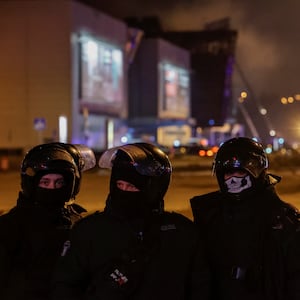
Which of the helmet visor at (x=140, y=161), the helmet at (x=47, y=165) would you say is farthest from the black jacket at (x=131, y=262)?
the helmet at (x=47, y=165)

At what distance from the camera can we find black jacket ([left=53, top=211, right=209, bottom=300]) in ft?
9.11

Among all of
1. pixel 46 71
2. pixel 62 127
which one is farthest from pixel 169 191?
pixel 46 71

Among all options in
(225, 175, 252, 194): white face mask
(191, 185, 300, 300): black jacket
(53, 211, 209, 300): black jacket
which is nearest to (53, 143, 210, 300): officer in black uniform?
(53, 211, 209, 300): black jacket

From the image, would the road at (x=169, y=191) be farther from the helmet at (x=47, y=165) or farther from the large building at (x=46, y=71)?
the large building at (x=46, y=71)

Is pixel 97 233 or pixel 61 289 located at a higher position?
pixel 97 233

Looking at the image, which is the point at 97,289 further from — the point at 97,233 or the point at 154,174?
the point at 154,174

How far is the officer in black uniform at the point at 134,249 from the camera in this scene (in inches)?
110

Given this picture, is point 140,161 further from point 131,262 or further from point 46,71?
point 46,71

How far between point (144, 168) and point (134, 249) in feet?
1.40

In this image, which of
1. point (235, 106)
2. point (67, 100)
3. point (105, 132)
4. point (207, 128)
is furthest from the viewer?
point (235, 106)

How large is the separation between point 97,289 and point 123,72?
53.7 metres

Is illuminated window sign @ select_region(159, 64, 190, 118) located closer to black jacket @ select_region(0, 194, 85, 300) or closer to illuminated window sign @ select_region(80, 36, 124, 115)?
illuminated window sign @ select_region(80, 36, 124, 115)

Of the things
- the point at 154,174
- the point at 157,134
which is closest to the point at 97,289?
the point at 154,174

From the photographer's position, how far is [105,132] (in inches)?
2004
